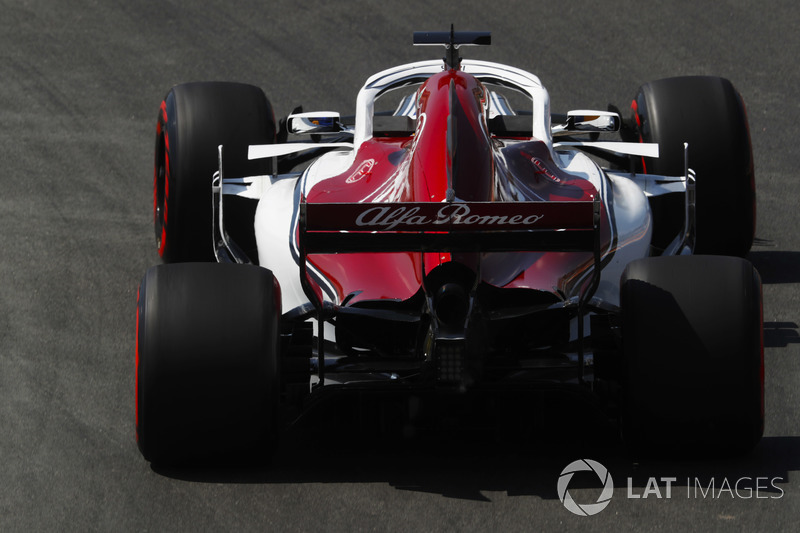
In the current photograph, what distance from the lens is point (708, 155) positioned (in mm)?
10664

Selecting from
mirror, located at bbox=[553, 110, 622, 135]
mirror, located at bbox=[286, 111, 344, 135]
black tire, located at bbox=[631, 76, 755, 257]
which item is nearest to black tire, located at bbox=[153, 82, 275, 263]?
mirror, located at bbox=[286, 111, 344, 135]

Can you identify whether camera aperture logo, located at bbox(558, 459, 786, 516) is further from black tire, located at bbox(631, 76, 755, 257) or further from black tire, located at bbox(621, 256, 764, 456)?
black tire, located at bbox(631, 76, 755, 257)

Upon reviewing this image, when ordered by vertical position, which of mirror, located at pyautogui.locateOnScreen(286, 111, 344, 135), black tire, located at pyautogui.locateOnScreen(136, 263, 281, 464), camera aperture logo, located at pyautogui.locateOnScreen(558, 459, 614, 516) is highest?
mirror, located at pyautogui.locateOnScreen(286, 111, 344, 135)

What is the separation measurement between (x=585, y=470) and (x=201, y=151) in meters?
3.90

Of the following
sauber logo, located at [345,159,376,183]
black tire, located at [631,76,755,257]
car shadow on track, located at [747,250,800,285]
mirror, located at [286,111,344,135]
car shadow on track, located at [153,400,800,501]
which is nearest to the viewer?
car shadow on track, located at [153,400,800,501]

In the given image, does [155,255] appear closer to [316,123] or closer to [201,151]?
[201,151]

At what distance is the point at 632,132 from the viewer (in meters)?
11.2

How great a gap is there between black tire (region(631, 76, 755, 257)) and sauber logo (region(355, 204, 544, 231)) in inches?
124

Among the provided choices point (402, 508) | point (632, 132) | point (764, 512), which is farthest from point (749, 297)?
point (632, 132)

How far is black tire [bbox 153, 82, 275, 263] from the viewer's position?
1074cm

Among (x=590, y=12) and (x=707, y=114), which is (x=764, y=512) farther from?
(x=590, y=12)

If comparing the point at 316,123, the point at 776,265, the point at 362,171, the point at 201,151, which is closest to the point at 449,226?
the point at 362,171

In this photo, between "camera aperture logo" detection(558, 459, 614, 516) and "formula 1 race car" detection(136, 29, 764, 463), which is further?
"formula 1 race car" detection(136, 29, 764, 463)

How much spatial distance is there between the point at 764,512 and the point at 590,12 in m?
9.86
